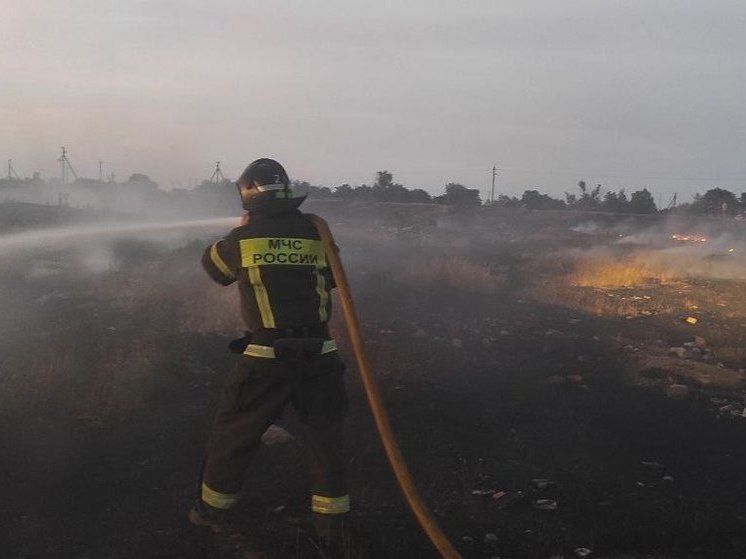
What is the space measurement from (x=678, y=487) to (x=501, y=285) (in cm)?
807

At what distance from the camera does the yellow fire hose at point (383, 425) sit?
115 inches

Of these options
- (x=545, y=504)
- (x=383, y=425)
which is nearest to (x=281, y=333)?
(x=383, y=425)

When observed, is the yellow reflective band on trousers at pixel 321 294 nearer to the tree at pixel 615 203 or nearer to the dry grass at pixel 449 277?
the dry grass at pixel 449 277

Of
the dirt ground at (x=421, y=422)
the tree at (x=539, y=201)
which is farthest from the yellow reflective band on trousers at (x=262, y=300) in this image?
the tree at (x=539, y=201)

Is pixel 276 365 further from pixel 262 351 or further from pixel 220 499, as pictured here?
pixel 220 499

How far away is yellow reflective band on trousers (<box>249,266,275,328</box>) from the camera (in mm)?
3148

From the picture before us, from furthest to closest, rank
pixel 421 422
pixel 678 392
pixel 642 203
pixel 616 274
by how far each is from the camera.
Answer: pixel 642 203 → pixel 616 274 → pixel 678 392 → pixel 421 422

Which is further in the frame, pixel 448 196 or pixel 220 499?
pixel 448 196

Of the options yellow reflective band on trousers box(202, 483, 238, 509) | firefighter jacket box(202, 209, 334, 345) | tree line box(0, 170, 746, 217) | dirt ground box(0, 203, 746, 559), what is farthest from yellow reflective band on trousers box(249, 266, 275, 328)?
tree line box(0, 170, 746, 217)

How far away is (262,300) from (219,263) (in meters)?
0.28

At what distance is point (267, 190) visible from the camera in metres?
3.22

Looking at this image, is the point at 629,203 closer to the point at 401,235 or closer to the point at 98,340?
the point at 401,235

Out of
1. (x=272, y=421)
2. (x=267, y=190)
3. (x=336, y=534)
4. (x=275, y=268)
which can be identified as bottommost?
(x=336, y=534)

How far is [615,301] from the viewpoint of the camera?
437 inches
